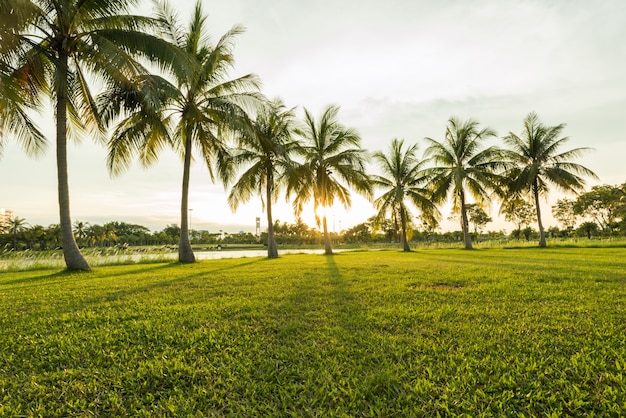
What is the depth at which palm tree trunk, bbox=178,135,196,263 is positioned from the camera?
12.2 meters

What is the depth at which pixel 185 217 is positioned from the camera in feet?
40.3

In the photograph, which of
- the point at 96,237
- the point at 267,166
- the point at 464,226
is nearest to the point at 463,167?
the point at 464,226

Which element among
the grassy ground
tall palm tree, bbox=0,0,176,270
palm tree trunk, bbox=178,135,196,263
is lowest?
the grassy ground

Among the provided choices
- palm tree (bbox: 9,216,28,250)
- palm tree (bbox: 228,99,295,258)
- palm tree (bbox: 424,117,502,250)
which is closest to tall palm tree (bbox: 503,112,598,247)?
palm tree (bbox: 424,117,502,250)

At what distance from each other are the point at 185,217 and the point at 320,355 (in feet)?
36.3

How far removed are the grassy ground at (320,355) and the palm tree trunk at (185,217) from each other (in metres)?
7.30

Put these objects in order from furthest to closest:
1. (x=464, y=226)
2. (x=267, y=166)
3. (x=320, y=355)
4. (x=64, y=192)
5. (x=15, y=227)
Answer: (x=15, y=227) < (x=464, y=226) < (x=267, y=166) < (x=64, y=192) < (x=320, y=355)

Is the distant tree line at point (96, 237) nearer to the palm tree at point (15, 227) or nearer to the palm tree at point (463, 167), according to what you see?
the palm tree at point (15, 227)

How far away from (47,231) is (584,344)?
240 feet

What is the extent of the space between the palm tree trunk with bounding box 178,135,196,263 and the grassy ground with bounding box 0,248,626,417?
23.9 ft

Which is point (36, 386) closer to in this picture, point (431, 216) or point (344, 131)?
point (344, 131)

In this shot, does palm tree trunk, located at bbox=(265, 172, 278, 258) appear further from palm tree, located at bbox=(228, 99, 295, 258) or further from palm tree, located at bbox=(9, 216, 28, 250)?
palm tree, located at bbox=(9, 216, 28, 250)

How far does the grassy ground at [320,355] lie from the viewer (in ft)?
6.47

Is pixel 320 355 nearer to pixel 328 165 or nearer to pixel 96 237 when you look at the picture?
pixel 328 165
